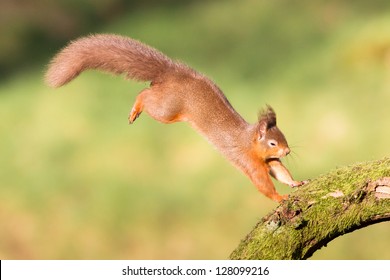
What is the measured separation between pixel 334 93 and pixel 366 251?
143cm

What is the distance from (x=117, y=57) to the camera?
2.70 meters

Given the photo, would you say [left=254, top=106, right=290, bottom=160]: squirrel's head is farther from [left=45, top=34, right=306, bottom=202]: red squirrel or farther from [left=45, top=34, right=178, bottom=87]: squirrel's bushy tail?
[left=45, top=34, right=178, bottom=87]: squirrel's bushy tail

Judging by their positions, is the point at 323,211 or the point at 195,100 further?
the point at 195,100

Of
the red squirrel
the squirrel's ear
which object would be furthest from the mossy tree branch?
the squirrel's ear

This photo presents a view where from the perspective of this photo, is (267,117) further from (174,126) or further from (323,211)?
(174,126)

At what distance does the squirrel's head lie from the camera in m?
2.66

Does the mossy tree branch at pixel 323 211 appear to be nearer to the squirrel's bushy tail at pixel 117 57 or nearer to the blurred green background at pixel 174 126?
the squirrel's bushy tail at pixel 117 57

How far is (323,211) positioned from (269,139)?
1.23 feet

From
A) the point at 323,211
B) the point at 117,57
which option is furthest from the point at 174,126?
the point at 323,211

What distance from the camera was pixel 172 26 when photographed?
22.3ft
